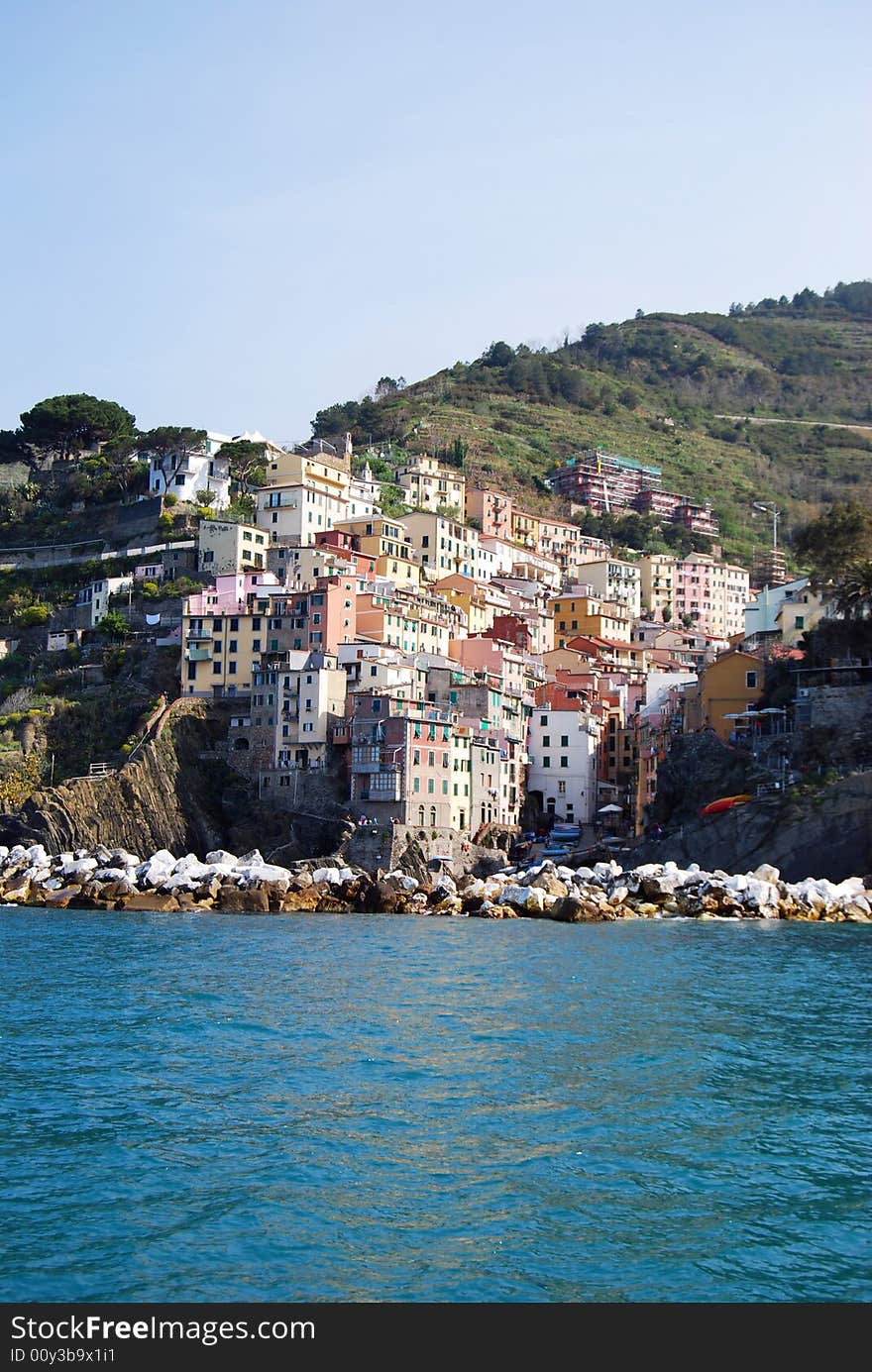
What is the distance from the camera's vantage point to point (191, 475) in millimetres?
98375

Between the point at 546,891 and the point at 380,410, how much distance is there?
100 m

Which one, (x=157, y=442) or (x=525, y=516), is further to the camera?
(x=525, y=516)

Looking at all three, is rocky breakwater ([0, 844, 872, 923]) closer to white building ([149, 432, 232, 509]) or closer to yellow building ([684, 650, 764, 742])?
yellow building ([684, 650, 764, 742])

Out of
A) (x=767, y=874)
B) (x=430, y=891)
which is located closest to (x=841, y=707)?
(x=767, y=874)

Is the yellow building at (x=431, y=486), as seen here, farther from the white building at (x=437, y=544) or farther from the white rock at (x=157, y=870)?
the white rock at (x=157, y=870)

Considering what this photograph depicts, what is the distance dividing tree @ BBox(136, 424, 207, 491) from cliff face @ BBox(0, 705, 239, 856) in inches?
1203

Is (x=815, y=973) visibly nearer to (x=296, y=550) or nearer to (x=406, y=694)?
(x=406, y=694)

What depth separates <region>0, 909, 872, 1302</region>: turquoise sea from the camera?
1412cm

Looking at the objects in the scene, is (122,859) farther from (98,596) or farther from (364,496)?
(364,496)

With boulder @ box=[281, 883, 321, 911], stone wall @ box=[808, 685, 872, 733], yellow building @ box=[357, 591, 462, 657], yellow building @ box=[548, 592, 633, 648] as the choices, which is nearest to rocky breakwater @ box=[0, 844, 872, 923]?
boulder @ box=[281, 883, 321, 911]

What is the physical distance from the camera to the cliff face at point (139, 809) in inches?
2793

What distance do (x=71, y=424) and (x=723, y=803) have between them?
6302cm
